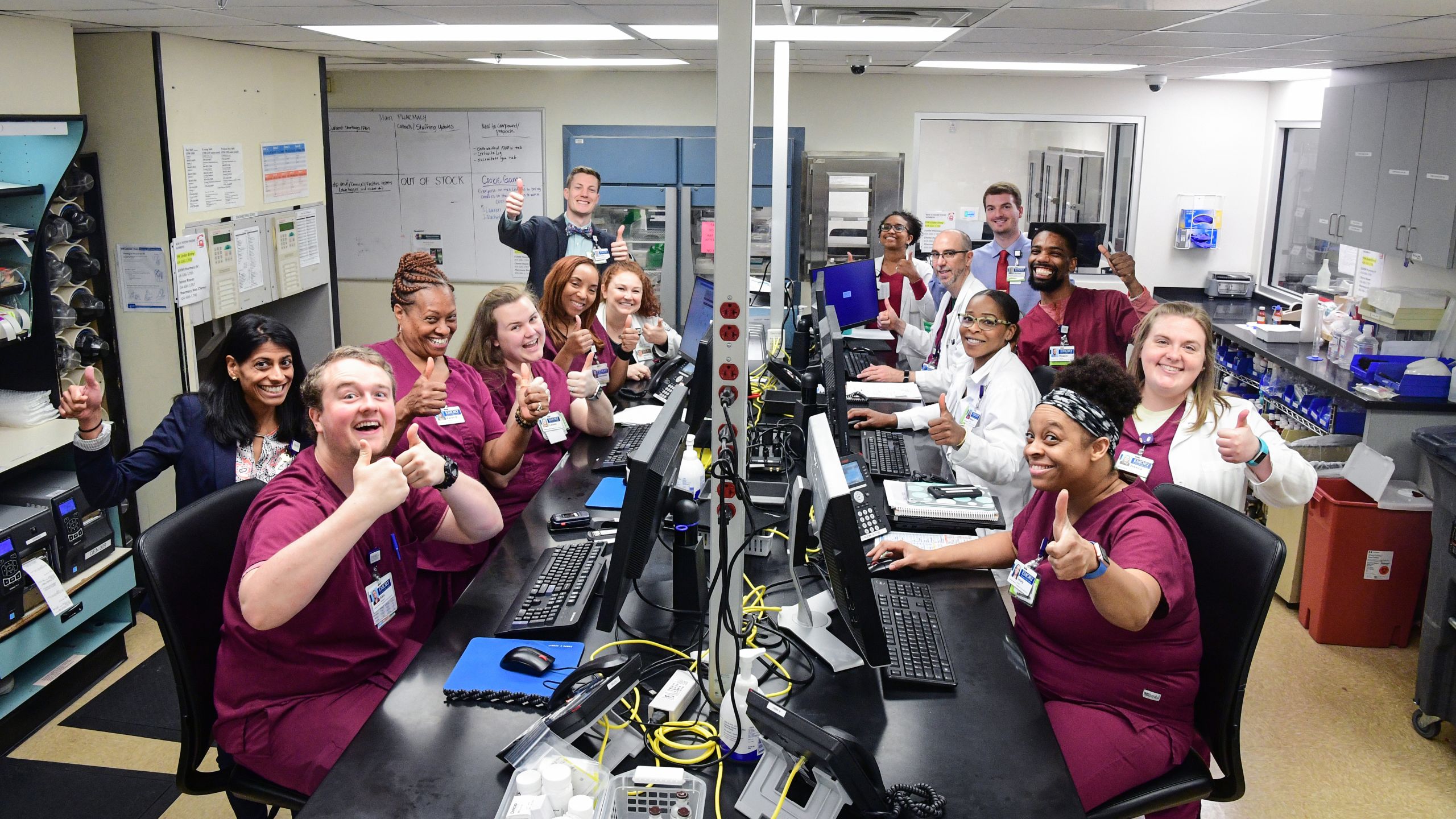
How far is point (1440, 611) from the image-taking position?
10.7 ft

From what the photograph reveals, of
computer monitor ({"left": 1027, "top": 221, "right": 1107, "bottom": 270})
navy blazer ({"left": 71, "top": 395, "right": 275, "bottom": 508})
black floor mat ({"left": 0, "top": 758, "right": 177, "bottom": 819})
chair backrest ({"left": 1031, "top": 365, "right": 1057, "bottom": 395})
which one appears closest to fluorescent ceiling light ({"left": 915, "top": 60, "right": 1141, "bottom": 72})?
computer monitor ({"left": 1027, "top": 221, "right": 1107, "bottom": 270})

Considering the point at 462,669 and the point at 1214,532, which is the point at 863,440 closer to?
the point at 1214,532

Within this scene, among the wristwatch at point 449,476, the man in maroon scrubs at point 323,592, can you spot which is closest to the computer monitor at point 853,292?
the wristwatch at point 449,476

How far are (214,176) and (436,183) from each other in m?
3.13

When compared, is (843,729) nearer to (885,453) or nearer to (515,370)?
(885,453)

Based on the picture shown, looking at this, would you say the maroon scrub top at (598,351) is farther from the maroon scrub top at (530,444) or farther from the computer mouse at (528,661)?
the computer mouse at (528,661)

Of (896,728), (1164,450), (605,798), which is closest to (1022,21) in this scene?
(1164,450)

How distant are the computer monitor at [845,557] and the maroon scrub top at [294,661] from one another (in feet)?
3.19

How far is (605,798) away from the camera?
1524mm

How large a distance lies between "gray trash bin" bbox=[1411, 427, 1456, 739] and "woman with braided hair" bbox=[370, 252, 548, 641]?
115 inches

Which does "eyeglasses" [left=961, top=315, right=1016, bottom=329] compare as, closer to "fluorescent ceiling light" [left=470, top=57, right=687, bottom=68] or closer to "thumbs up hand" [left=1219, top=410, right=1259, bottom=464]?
"thumbs up hand" [left=1219, top=410, right=1259, bottom=464]

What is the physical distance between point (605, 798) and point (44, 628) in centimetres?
273

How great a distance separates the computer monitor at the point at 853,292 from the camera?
193 inches

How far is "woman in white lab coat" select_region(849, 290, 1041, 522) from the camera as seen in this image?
302cm
